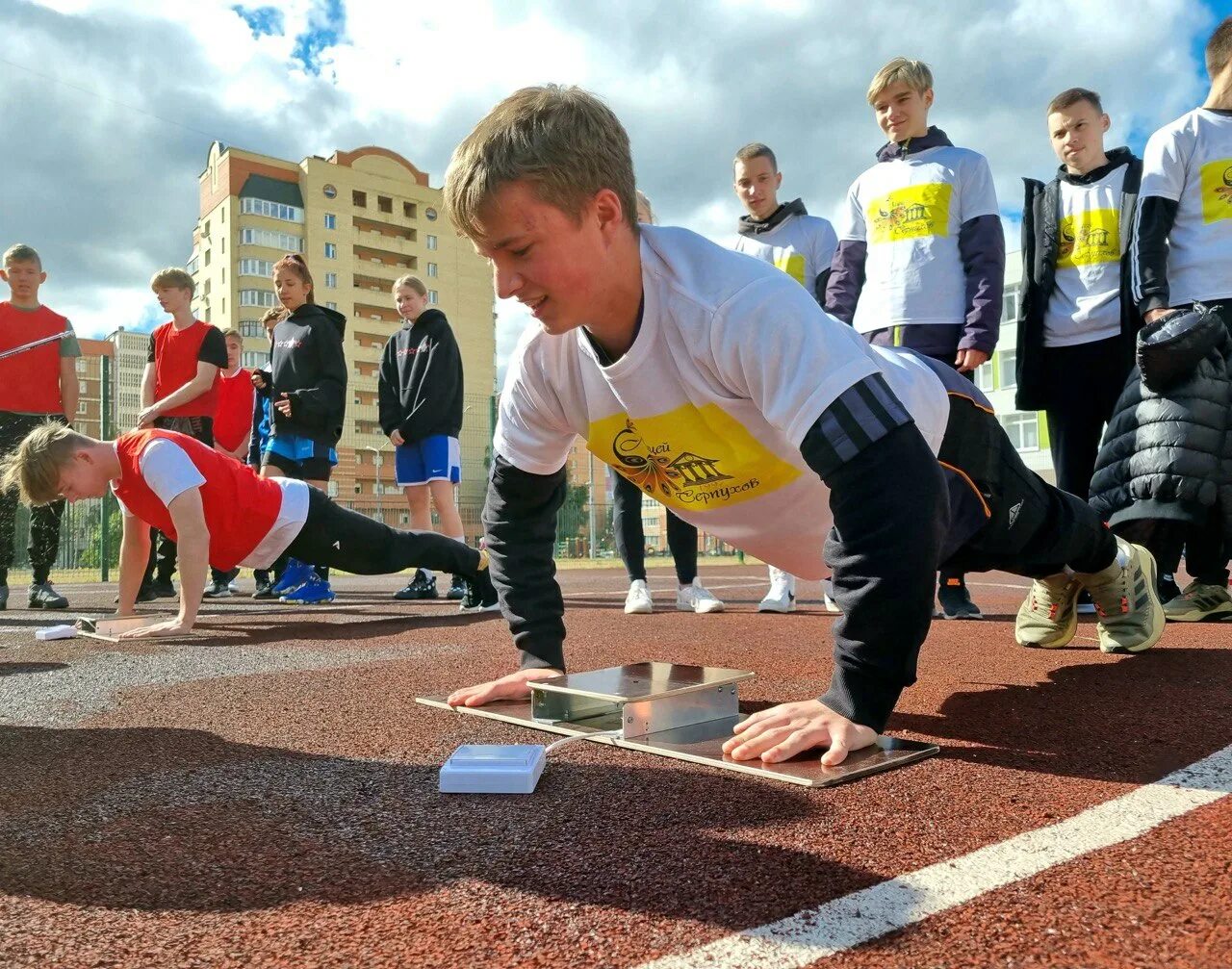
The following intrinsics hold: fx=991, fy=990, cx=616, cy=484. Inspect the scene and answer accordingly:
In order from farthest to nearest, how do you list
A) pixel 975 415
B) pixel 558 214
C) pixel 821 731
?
1. pixel 975 415
2. pixel 558 214
3. pixel 821 731

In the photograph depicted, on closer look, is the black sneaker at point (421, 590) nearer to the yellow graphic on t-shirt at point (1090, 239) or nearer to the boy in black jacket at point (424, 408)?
the boy in black jacket at point (424, 408)

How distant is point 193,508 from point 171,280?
2.72 meters

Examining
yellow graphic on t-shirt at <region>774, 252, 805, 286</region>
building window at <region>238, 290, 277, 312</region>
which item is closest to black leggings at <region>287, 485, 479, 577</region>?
yellow graphic on t-shirt at <region>774, 252, 805, 286</region>

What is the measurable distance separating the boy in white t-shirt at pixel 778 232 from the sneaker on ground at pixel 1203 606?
63.6 inches

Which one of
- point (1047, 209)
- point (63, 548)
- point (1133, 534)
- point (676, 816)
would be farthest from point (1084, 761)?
point (63, 548)

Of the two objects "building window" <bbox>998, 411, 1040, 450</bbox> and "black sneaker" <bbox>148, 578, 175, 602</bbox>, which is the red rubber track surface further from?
"building window" <bbox>998, 411, 1040, 450</bbox>

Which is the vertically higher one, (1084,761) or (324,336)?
(324,336)

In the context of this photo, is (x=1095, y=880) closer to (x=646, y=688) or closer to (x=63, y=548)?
(x=646, y=688)

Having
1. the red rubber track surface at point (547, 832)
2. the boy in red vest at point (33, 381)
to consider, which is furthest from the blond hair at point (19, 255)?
the red rubber track surface at point (547, 832)

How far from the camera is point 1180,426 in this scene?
3684mm

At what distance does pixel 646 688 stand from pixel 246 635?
9.06 feet

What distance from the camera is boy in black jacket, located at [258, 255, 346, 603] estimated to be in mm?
6160

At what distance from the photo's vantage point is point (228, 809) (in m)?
1.64

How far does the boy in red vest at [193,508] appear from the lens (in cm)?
418
